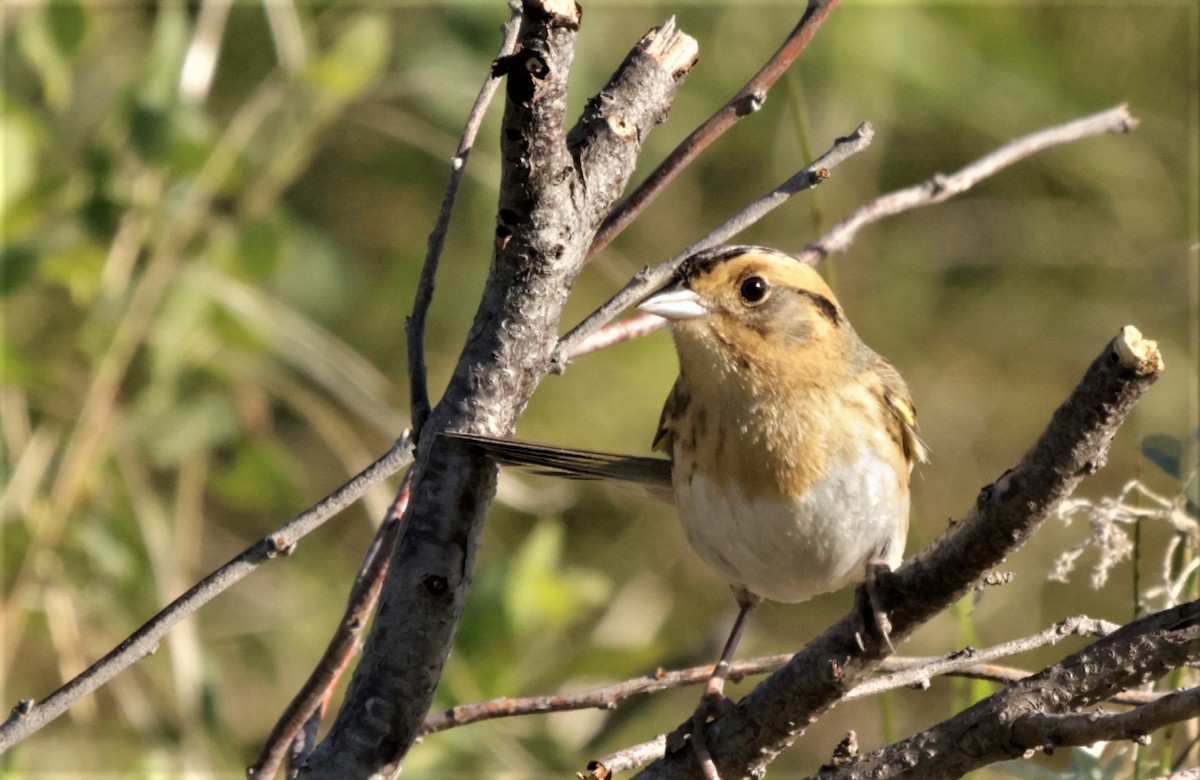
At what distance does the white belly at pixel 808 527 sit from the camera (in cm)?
225

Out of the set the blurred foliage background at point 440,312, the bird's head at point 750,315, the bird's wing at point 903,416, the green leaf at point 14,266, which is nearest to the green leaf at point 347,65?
the blurred foliage background at point 440,312

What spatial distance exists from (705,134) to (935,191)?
2.04 feet

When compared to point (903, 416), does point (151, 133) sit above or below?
above

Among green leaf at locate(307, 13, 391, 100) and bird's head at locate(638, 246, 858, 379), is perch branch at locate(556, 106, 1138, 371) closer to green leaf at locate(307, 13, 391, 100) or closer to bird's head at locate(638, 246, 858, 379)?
bird's head at locate(638, 246, 858, 379)

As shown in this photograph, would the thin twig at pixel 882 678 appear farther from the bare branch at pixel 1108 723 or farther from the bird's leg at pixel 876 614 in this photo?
the bare branch at pixel 1108 723

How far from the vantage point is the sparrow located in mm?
2258

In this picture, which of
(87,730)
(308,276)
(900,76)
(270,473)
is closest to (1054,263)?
(900,76)

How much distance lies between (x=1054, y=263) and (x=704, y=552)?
334 cm

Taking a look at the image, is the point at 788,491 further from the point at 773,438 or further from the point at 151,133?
the point at 151,133

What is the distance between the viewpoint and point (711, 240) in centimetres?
183

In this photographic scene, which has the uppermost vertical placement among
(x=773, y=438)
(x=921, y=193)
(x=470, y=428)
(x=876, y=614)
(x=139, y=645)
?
(x=921, y=193)

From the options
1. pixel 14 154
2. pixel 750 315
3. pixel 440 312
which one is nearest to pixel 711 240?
pixel 750 315

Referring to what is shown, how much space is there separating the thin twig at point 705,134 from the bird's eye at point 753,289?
0.57 metres

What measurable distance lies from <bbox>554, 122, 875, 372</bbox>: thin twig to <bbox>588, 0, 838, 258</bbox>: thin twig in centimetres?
7
